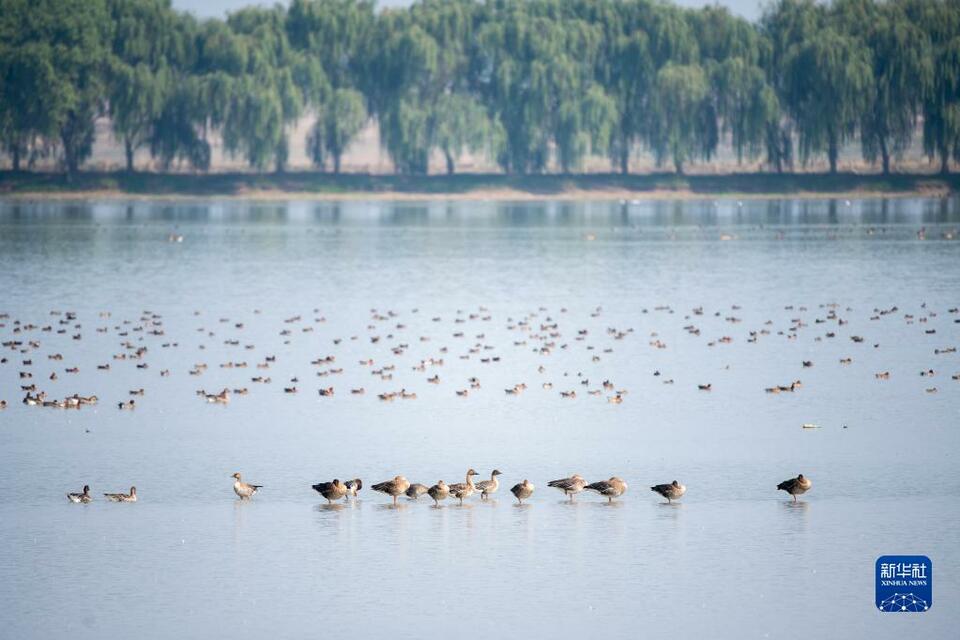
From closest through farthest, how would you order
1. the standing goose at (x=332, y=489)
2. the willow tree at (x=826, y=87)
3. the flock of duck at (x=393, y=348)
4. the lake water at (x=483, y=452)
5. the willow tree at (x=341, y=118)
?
the lake water at (x=483, y=452)
the standing goose at (x=332, y=489)
the flock of duck at (x=393, y=348)
the willow tree at (x=826, y=87)
the willow tree at (x=341, y=118)

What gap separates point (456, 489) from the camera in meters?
21.8

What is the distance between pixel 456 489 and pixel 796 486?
173 inches

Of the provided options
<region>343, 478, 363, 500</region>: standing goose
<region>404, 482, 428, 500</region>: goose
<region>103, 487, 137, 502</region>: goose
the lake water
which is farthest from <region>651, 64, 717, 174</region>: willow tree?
<region>103, 487, 137, 502</region>: goose

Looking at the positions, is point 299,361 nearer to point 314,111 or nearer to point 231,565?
point 231,565

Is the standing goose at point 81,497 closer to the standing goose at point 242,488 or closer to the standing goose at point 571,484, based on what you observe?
the standing goose at point 242,488

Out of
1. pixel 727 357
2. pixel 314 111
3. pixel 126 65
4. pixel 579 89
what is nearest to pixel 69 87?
pixel 126 65

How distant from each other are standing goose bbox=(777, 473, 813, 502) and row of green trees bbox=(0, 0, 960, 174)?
81.7 meters

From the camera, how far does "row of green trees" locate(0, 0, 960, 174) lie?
335ft

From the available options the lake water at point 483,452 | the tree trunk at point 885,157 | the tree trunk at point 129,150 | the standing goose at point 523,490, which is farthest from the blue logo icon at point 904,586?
the tree trunk at point 129,150

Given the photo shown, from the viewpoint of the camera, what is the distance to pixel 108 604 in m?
17.5

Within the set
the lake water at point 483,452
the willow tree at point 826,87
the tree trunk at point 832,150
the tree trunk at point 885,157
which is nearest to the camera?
the lake water at point 483,452

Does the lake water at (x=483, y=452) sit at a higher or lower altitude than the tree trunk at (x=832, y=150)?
lower

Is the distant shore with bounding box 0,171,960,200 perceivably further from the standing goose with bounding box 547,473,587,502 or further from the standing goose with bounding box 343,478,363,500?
the standing goose with bounding box 547,473,587,502

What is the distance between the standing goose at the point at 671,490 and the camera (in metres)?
21.9
